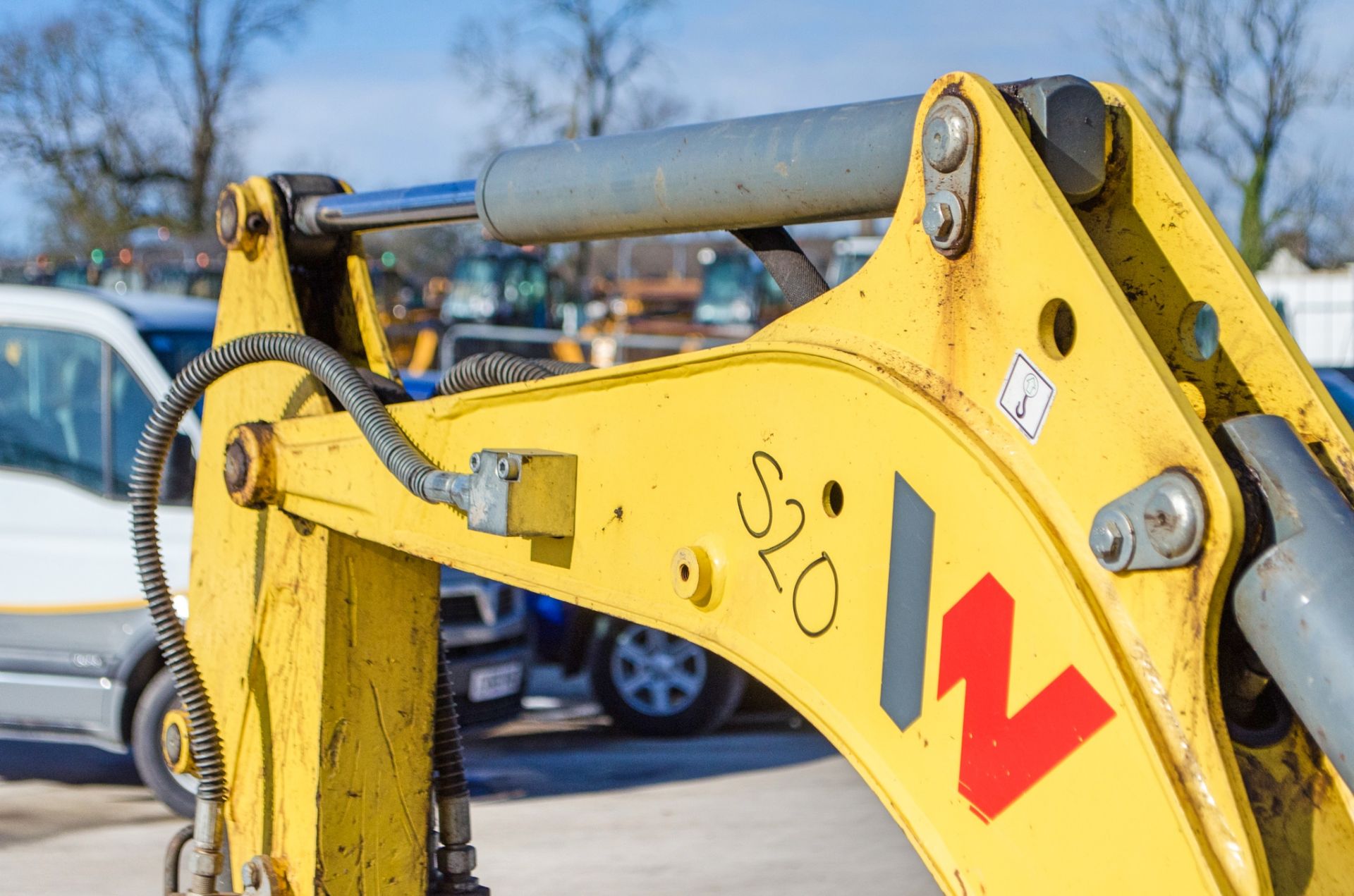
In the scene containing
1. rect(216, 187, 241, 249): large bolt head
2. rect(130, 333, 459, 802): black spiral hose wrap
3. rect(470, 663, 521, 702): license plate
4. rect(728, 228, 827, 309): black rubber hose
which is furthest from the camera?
rect(470, 663, 521, 702): license plate

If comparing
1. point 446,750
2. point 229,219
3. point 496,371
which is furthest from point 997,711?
point 229,219

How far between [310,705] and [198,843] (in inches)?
12.5

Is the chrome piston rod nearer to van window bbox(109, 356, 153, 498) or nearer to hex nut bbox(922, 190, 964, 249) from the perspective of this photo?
hex nut bbox(922, 190, 964, 249)

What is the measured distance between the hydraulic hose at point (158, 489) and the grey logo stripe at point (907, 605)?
2.79ft

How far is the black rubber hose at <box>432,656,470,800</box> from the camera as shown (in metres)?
2.25

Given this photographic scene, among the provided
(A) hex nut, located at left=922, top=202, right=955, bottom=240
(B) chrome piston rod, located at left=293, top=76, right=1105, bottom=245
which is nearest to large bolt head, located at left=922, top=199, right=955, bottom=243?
(A) hex nut, located at left=922, top=202, right=955, bottom=240

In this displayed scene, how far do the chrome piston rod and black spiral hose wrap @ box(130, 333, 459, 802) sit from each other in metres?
0.24

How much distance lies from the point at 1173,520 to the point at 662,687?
6.32m

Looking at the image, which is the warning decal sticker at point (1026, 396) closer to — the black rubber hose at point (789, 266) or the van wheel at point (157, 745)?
the black rubber hose at point (789, 266)

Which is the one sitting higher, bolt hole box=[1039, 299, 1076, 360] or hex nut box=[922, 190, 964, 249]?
hex nut box=[922, 190, 964, 249]

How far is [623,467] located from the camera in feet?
5.36

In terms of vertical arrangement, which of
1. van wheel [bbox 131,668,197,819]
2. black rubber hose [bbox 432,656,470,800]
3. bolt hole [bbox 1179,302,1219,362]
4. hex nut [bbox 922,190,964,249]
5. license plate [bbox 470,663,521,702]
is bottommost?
black rubber hose [bbox 432,656,470,800]

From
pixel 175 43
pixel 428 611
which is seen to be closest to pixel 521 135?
pixel 175 43

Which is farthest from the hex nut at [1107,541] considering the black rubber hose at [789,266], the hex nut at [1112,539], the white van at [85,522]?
the white van at [85,522]
